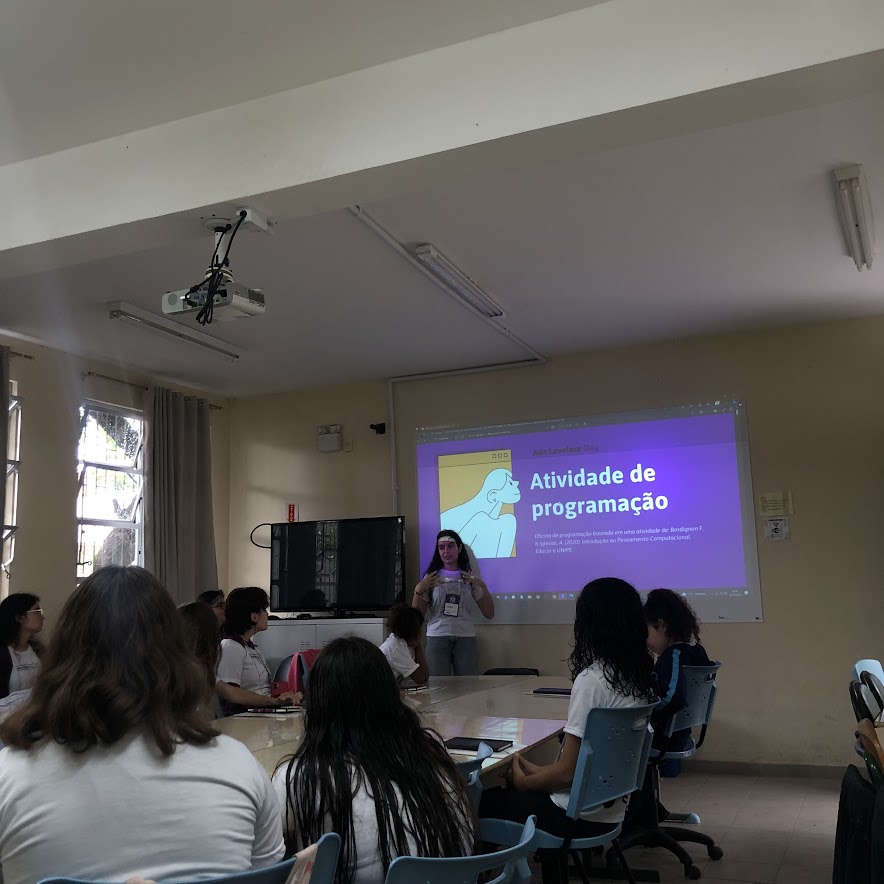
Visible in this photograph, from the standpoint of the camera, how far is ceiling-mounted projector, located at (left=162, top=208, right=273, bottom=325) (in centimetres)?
291

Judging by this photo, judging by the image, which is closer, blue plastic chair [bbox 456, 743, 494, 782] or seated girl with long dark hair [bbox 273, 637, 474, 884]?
seated girl with long dark hair [bbox 273, 637, 474, 884]

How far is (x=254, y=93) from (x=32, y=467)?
3.64 m

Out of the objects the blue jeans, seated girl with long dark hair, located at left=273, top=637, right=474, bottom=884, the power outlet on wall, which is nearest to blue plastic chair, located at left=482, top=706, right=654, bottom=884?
seated girl with long dark hair, located at left=273, top=637, right=474, bottom=884

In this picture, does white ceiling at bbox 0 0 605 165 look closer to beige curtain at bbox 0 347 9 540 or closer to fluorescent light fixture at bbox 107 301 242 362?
fluorescent light fixture at bbox 107 301 242 362

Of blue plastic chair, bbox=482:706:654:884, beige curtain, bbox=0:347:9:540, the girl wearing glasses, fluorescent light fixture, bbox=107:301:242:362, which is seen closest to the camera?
blue plastic chair, bbox=482:706:654:884

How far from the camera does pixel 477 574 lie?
633 cm

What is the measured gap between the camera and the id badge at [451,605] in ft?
20.0

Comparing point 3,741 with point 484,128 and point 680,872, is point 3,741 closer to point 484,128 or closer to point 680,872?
point 484,128

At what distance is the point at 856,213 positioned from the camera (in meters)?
3.75

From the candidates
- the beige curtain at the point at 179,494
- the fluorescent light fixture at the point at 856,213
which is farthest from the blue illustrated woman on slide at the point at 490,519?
the fluorescent light fixture at the point at 856,213

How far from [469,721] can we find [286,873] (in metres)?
2.05

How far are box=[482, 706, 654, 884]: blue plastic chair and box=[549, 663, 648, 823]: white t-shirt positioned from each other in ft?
0.11

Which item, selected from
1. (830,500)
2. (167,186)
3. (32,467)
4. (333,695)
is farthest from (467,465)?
(333,695)

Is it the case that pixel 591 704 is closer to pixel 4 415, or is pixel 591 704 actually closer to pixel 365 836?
pixel 365 836
